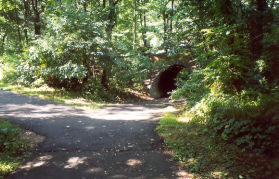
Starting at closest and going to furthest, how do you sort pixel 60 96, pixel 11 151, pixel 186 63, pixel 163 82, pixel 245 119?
pixel 245 119 → pixel 11 151 → pixel 60 96 → pixel 186 63 → pixel 163 82

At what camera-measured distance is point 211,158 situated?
4.20 metres

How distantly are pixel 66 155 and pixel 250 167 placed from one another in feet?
13.2

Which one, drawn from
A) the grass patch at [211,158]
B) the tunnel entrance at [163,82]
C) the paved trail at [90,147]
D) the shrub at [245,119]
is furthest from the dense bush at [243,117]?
the tunnel entrance at [163,82]

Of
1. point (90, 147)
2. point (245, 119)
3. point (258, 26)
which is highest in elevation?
point (258, 26)

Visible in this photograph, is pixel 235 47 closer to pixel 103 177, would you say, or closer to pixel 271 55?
pixel 271 55

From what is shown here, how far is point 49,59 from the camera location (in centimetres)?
1188

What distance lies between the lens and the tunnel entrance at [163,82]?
17.6m

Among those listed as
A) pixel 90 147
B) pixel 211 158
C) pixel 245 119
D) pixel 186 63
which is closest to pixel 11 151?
pixel 90 147

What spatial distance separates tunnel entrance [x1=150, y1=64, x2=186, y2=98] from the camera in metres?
17.6

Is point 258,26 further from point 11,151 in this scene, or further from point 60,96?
point 60,96

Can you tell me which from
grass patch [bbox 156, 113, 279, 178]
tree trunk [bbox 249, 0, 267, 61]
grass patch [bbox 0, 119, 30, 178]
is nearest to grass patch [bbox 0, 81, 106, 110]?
grass patch [bbox 0, 119, 30, 178]

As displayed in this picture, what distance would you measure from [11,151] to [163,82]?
53.3 feet

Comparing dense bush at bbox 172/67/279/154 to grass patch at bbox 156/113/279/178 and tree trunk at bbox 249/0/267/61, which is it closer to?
grass patch at bbox 156/113/279/178

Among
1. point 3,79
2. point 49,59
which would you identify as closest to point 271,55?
point 49,59
